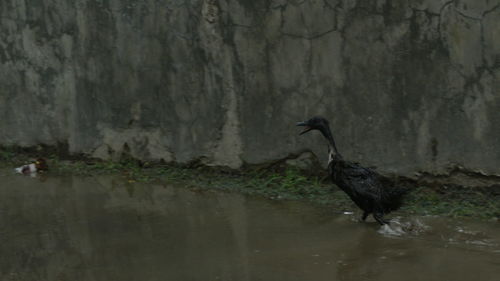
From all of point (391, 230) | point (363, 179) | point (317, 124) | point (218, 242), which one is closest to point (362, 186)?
point (363, 179)

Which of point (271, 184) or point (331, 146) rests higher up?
point (331, 146)

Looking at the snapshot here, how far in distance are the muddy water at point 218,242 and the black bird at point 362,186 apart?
128mm

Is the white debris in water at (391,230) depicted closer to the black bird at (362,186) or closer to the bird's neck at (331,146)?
the black bird at (362,186)

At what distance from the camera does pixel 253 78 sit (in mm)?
6961

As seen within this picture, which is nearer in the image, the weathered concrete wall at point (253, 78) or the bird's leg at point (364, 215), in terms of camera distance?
the bird's leg at point (364, 215)

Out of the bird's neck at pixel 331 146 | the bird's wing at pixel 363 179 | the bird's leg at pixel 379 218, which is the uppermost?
A: the bird's neck at pixel 331 146

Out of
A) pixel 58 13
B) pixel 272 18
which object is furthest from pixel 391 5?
pixel 58 13

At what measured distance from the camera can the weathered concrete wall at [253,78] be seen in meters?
6.14

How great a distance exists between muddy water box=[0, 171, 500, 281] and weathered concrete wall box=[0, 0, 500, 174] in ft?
2.16

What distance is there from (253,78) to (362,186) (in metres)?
1.59

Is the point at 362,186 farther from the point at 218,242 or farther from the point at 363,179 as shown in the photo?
the point at 218,242

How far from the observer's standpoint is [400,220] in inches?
229

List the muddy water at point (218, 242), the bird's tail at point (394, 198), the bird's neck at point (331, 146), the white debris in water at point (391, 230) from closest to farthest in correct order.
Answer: the muddy water at point (218, 242)
the white debris in water at point (391, 230)
the bird's tail at point (394, 198)
the bird's neck at point (331, 146)

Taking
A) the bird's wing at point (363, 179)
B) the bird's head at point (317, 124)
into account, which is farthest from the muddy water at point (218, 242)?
the bird's head at point (317, 124)
